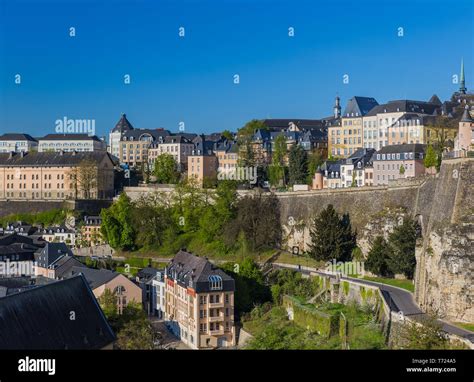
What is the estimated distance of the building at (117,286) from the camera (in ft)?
108

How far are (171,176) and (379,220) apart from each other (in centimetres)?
2550

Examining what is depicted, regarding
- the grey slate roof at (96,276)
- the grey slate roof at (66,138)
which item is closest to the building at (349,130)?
the grey slate roof at (96,276)

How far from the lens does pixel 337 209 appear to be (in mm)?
39688

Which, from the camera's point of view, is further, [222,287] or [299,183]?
[299,183]

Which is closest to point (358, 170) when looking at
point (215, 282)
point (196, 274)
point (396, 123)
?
point (396, 123)

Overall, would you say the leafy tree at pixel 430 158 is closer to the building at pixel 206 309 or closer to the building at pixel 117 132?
the building at pixel 206 309

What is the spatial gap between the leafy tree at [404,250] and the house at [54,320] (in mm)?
13442

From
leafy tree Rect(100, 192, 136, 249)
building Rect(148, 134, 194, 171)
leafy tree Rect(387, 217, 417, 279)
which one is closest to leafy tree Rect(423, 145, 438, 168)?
leafy tree Rect(387, 217, 417, 279)

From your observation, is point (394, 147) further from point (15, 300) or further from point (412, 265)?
point (15, 300)

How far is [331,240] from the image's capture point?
35.4 metres

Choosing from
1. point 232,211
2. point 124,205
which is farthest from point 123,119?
point 232,211

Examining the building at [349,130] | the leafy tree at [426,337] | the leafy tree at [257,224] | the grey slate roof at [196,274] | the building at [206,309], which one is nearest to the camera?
the leafy tree at [426,337]

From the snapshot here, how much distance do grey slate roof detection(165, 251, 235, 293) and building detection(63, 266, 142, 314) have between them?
1.71 m

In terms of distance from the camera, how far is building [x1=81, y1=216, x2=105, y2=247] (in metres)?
51.9
